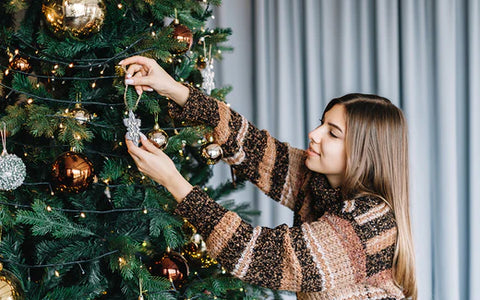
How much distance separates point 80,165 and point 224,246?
13.9 inches

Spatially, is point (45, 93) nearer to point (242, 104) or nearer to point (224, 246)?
point (224, 246)

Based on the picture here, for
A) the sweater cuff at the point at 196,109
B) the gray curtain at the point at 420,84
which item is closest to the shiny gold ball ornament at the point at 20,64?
the sweater cuff at the point at 196,109

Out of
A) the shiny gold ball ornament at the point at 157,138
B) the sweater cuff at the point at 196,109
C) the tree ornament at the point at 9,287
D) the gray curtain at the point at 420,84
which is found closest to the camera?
the tree ornament at the point at 9,287

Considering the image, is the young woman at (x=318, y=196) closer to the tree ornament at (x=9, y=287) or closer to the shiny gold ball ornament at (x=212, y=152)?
the shiny gold ball ornament at (x=212, y=152)

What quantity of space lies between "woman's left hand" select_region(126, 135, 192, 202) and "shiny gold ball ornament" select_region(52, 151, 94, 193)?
0.33 ft

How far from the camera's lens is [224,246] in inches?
44.4

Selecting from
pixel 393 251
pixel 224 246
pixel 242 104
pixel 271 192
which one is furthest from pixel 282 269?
pixel 242 104

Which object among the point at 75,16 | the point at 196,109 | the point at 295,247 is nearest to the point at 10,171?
the point at 75,16

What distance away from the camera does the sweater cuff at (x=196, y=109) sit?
1.27 metres

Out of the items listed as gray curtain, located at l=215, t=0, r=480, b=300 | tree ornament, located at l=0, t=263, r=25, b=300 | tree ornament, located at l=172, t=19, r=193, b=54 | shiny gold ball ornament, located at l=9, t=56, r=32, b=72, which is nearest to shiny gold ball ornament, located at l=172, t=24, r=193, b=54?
tree ornament, located at l=172, t=19, r=193, b=54

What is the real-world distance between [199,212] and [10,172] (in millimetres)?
389

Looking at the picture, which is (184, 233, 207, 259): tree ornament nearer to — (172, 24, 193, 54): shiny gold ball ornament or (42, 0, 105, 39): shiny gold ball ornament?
(172, 24, 193, 54): shiny gold ball ornament

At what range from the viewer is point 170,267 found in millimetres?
1125

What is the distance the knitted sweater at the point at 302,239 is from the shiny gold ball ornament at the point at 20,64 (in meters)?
0.34
